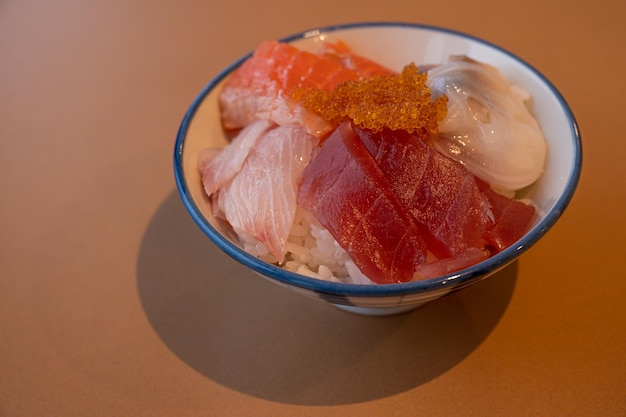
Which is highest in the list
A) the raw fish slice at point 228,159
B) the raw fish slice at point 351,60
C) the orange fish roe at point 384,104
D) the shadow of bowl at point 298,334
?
the raw fish slice at point 351,60

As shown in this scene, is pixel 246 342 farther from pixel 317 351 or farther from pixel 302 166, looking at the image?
pixel 302 166

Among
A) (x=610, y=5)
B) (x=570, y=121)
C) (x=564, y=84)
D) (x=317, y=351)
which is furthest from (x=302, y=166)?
(x=610, y=5)

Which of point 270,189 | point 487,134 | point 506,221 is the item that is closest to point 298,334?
point 270,189

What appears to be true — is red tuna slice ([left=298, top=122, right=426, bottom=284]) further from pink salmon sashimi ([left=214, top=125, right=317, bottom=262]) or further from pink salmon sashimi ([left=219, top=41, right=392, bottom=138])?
pink salmon sashimi ([left=219, top=41, right=392, bottom=138])

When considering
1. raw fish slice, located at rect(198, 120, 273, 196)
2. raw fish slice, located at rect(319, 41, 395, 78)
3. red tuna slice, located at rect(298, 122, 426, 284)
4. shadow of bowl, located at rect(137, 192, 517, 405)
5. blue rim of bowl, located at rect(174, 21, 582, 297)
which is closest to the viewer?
blue rim of bowl, located at rect(174, 21, 582, 297)

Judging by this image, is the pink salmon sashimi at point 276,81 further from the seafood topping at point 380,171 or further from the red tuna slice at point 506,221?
the red tuna slice at point 506,221

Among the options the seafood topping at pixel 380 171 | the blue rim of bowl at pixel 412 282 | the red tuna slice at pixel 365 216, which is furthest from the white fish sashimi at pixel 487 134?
the red tuna slice at pixel 365 216

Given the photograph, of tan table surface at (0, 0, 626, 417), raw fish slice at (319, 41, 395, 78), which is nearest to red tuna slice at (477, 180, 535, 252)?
tan table surface at (0, 0, 626, 417)
